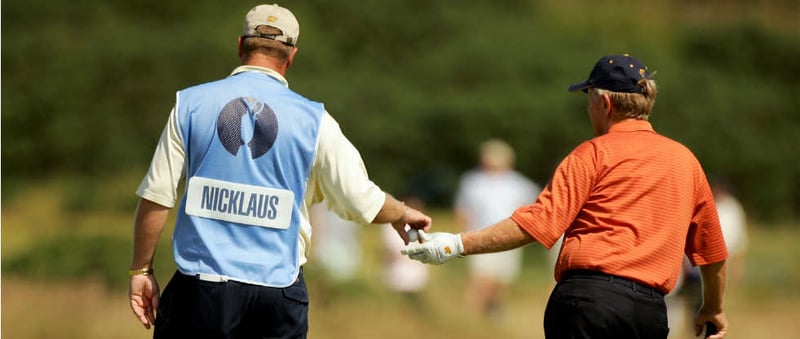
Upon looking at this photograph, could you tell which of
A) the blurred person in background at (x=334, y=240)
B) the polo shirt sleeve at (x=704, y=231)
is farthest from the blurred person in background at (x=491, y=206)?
the polo shirt sleeve at (x=704, y=231)

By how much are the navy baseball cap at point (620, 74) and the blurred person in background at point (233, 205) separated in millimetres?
1169

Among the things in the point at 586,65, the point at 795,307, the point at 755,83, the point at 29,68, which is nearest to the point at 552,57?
the point at 586,65

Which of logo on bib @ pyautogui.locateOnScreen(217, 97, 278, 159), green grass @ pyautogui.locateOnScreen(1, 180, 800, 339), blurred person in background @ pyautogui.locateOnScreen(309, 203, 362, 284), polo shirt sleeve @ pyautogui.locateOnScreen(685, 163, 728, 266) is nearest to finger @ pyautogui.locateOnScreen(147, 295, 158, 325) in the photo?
logo on bib @ pyautogui.locateOnScreen(217, 97, 278, 159)

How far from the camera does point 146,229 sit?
475cm

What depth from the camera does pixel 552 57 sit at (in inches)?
1359

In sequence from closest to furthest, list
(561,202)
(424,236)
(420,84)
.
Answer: (561,202) < (424,236) < (420,84)

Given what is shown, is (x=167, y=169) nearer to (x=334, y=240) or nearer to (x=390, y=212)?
(x=390, y=212)

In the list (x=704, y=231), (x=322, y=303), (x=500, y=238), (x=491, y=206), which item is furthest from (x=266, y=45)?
(x=491, y=206)

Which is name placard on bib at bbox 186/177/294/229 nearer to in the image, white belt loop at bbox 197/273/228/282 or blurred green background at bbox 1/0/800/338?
white belt loop at bbox 197/273/228/282

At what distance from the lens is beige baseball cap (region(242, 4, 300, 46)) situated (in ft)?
16.1

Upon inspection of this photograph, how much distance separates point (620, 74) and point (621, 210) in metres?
0.62

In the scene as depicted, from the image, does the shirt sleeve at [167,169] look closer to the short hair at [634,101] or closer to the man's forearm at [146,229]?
the man's forearm at [146,229]

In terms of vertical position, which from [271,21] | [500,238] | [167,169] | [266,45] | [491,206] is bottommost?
[491,206]

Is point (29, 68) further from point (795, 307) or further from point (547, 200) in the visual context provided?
point (547, 200)
